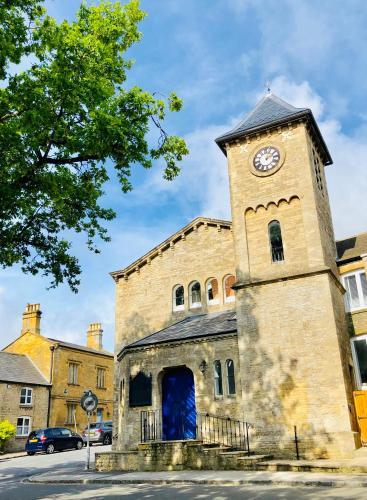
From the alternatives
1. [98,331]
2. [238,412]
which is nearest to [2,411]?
[98,331]

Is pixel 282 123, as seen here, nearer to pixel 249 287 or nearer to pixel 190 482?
pixel 249 287

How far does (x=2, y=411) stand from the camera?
→ 32469 mm

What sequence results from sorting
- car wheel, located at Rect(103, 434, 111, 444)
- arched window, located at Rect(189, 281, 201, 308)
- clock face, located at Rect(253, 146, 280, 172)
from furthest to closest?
car wheel, located at Rect(103, 434, 111, 444) → arched window, located at Rect(189, 281, 201, 308) → clock face, located at Rect(253, 146, 280, 172)

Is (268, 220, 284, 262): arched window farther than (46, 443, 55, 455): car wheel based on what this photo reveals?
No

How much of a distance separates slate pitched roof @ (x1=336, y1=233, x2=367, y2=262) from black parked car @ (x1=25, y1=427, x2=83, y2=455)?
68.6 ft

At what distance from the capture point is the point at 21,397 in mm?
34188

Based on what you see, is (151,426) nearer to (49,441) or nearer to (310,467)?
(310,467)

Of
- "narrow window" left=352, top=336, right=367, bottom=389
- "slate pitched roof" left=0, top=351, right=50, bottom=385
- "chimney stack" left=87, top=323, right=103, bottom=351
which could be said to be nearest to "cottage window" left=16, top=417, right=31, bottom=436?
"slate pitched roof" left=0, top=351, right=50, bottom=385

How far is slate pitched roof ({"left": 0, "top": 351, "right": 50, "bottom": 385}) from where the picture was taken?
3400cm

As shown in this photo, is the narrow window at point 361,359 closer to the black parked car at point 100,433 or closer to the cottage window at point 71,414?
the black parked car at point 100,433

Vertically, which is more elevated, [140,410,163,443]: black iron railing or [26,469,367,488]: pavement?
[140,410,163,443]: black iron railing

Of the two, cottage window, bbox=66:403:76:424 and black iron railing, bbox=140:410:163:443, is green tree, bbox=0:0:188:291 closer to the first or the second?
black iron railing, bbox=140:410:163:443

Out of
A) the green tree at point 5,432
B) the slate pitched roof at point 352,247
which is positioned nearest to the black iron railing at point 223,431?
the slate pitched roof at point 352,247

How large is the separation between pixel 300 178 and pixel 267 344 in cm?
663
